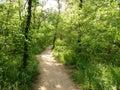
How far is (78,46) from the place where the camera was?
44.3ft

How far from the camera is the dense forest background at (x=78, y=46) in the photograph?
8219 mm

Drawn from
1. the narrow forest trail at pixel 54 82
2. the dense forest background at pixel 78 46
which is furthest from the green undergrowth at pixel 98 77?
the narrow forest trail at pixel 54 82

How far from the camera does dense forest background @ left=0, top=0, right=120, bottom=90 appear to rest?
8219 mm

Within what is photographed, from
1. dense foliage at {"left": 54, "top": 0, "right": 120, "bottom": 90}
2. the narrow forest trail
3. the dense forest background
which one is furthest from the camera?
dense foliage at {"left": 54, "top": 0, "right": 120, "bottom": 90}

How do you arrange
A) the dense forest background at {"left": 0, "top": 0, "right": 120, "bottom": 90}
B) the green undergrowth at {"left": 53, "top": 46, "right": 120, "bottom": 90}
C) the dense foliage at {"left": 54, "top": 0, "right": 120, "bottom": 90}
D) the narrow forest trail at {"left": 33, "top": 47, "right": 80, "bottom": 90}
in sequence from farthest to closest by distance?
1. the dense foliage at {"left": 54, "top": 0, "right": 120, "bottom": 90}
2. the narrow forest trail at {"left": 33, "top": 47, "right": 80, "bottom": 90}
3. the dense forest background at {"left": 0, "top": 0, "right": 120, "bottom": 90}
4. the green undergrowth at {"left": 53, "top": 46, "right": 120, "bottom": 90}

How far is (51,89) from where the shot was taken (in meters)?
8.88

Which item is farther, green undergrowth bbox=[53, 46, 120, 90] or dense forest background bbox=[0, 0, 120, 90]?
dense forest background bbox=[0, 0, 120, 90]

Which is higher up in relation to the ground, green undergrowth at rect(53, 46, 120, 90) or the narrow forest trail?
green undergrowth at rect(53, 46, 120, 90)

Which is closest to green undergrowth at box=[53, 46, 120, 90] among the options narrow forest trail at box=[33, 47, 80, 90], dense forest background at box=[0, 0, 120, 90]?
dense forest background at box=[0, 0, 120, 90]

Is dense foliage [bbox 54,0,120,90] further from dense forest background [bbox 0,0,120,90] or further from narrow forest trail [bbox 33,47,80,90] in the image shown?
narrow forest trail [bbox 33,47,80,90]

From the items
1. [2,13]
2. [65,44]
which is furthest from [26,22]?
[65,44]

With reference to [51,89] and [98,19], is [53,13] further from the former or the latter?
[51,89]

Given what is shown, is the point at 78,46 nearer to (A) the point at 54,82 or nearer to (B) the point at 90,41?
(B) the point at 90,41

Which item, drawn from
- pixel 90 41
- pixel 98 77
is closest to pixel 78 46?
pixel 90 41
